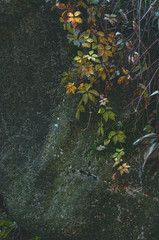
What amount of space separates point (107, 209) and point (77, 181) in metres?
0.25

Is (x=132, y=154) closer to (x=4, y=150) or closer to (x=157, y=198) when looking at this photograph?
(x=157, y=198)

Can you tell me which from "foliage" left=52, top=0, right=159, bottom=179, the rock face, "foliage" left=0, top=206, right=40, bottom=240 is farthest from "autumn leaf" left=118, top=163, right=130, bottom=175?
"foliage" left=0, top=206, right=40, bottom=240

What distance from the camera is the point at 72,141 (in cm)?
172

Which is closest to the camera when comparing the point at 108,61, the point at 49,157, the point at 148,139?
the point at 148,139

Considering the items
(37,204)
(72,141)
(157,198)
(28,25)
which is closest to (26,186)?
(37,204)

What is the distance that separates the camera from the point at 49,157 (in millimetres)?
1739

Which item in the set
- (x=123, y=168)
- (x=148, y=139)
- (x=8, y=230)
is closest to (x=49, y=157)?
(x=123, y=168)

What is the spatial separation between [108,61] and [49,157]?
0.74m

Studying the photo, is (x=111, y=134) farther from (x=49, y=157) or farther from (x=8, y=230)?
(x=8, y=230)

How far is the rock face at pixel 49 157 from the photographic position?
63.0 inches

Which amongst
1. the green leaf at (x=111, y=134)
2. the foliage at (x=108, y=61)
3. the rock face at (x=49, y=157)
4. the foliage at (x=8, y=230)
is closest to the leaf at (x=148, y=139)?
the foliage at (x=108, y=61)

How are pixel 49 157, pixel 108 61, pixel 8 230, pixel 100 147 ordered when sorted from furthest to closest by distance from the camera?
pixel 8 230
pixel 49 157
pixel 100 147
pixel 108 61

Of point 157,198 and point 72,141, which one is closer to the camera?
point 157,198

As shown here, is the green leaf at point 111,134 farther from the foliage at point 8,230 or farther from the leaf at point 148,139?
the foliage at point 8,230
